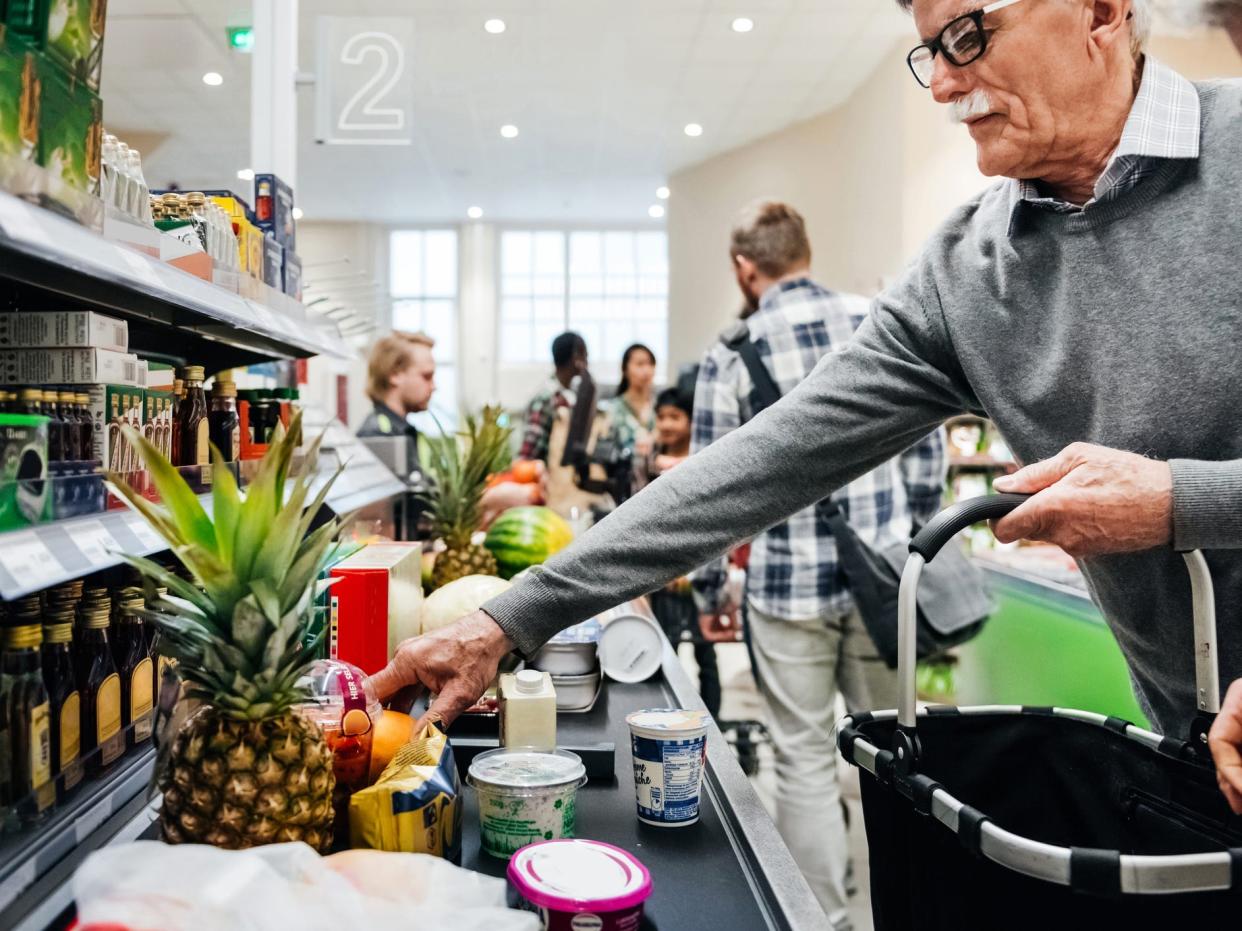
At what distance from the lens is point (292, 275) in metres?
2.23

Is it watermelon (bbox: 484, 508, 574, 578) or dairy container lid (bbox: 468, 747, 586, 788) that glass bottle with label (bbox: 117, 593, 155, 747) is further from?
watermelon (bbox: 484, 508, 574, 578)

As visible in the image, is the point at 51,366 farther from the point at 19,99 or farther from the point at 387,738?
the point at 387,738

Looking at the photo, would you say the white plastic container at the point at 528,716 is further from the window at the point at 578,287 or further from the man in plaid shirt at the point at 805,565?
the window at the point at 578,287

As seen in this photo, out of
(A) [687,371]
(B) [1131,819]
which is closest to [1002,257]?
(B) [1131,819]

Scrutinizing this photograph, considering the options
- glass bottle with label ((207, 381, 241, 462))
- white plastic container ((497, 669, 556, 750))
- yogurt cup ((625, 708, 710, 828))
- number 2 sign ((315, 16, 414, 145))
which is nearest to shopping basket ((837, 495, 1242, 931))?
yogurt cup ((625, 708, 710, 828))

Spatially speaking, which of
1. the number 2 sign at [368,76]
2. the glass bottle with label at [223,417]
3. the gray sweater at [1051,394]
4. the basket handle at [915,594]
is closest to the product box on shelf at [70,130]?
the glass bottle with label at [223,417]

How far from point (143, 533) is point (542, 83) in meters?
8.85

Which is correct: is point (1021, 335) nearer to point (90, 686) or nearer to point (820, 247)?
point (90, 686)

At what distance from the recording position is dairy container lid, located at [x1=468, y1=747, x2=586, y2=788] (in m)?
1.10

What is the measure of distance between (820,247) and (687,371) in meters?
5.26

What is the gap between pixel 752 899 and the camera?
1.05 meters

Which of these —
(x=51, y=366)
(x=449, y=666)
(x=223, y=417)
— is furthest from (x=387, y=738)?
(x=223, y=417)

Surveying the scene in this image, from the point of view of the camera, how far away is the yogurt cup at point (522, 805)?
1.09m

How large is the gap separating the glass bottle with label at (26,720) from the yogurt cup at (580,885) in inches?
18.7
